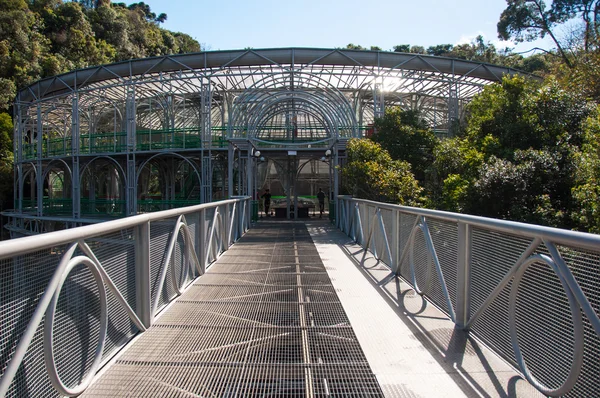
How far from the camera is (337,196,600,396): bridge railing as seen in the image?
2328mm

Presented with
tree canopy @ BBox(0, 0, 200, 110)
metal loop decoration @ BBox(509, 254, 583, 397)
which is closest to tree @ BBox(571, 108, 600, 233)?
metal loop decoration @ BBox(509, 254, 583, 397)

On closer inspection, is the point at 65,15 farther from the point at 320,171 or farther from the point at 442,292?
the point at 442,292

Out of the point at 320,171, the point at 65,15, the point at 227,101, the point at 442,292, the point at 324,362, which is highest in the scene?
the point at 65,15

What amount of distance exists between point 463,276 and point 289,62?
19.2 meters

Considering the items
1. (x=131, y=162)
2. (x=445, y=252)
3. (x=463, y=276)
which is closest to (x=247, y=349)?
(x=463, y=276)

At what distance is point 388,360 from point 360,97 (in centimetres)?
2239

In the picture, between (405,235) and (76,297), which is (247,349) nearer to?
(76,297)

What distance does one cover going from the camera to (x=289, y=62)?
69.8 feet

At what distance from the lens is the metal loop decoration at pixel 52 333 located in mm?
2361

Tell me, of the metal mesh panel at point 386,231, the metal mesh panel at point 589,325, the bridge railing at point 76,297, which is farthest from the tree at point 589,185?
the bridge railing at point 76,297

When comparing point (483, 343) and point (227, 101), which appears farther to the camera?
point (227, 101)

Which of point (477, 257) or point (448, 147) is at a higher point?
point (448, 147)

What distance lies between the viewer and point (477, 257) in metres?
3.72

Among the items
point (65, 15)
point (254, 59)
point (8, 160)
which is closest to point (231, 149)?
point (254, 59)
